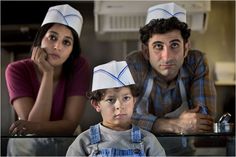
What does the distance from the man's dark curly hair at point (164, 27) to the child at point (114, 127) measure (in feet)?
0.36

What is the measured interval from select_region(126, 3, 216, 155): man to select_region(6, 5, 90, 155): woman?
10cm

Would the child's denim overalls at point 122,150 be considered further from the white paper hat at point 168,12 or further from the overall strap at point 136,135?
the white paper hat at point 168,12

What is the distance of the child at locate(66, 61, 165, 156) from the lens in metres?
0.50

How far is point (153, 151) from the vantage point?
0.51m

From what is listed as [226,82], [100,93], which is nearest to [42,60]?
[100,93]

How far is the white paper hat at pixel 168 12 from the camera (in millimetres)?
599

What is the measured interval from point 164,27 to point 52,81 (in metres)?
0.21

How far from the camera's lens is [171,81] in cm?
59

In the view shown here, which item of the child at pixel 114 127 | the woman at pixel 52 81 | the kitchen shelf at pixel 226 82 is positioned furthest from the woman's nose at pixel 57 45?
the kitchen shelf at pixel 226 82

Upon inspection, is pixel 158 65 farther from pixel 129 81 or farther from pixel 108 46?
pixel 108 46

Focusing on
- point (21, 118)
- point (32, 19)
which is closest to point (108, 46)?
point (32, 19)

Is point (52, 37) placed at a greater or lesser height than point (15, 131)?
greater

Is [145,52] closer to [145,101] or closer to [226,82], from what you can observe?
[145,101]

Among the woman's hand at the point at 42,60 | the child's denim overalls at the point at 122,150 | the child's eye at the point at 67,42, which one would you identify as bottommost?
the child's denim overalls at the point at 122,150
